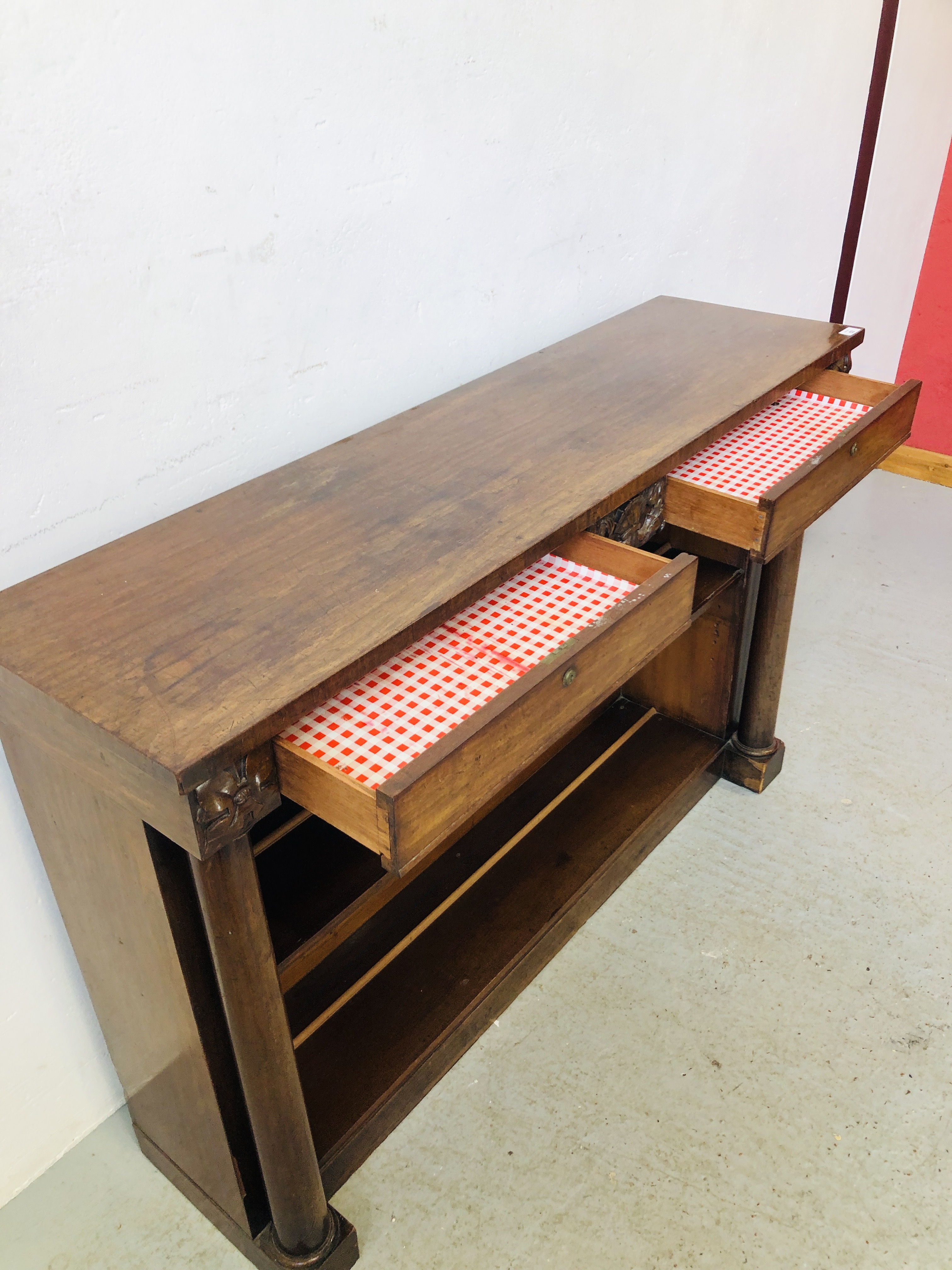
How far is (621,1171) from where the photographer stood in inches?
61.4

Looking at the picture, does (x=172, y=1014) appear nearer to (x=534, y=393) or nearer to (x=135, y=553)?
(x=135, y=553)

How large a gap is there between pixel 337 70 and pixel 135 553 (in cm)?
73

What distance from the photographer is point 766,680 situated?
7.04 ft

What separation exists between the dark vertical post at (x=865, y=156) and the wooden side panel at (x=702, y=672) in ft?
4.72

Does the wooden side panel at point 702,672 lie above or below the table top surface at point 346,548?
below

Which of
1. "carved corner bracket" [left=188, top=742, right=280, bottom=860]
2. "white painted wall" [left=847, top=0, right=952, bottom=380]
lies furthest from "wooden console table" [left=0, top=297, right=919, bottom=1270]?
"white painted wall" [left=847, top=0, right=952, bottom=380]

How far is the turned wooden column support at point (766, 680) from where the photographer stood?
201 centimetres

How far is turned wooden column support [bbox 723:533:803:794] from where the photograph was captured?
6.61ft

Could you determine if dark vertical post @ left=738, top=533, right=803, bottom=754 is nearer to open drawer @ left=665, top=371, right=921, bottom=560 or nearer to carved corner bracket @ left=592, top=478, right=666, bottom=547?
open drawer @ left=665, top=371, right=921, bottom=560

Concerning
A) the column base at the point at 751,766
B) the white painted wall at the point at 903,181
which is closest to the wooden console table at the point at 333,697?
the column base at the point at 751,766

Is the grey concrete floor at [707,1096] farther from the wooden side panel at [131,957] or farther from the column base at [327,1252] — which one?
the wooden side panel at [131,957]

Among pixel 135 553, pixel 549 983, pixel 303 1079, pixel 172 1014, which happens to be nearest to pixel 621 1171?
pixel 549 983

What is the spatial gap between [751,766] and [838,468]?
2.75ft

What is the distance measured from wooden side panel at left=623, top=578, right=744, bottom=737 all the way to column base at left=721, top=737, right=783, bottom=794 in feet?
0.17
